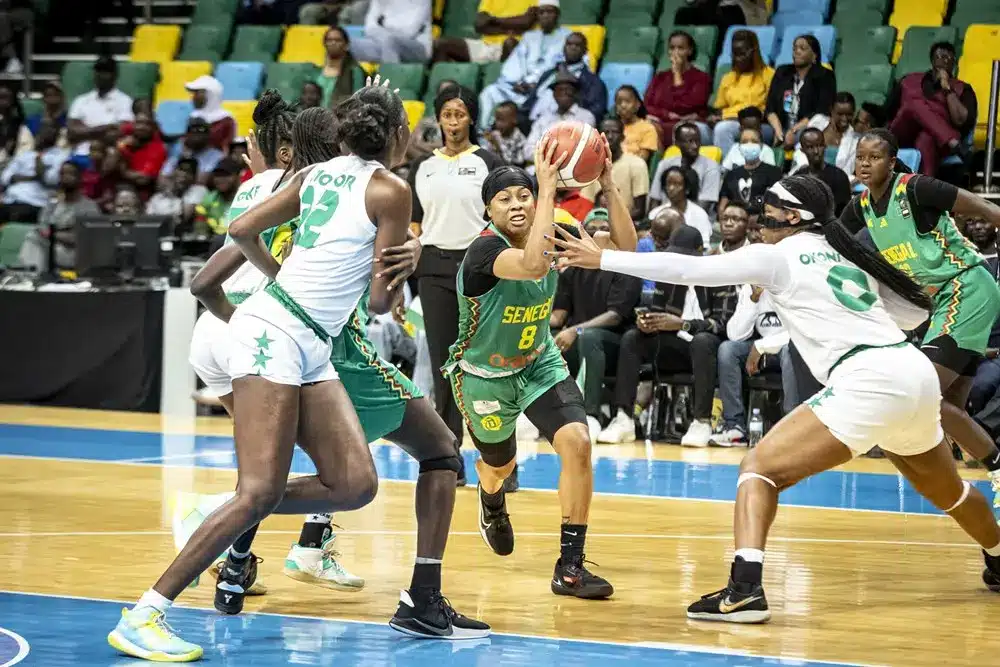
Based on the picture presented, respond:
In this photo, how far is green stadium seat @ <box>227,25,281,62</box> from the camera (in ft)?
54.0

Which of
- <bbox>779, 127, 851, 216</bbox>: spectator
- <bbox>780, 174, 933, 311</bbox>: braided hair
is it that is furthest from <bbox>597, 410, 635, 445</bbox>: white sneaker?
<bbox>780, 174, 933, 311</bbox>: braided hair

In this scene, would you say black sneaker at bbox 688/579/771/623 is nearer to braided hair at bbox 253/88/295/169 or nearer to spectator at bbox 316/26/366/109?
braided hair at bbox 253/88/295/169

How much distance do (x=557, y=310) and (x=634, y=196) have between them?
1.60 meters

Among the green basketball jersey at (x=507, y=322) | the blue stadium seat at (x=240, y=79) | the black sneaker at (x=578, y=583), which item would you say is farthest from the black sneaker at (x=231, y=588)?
the blue stadium seat at (x=240, y=79)

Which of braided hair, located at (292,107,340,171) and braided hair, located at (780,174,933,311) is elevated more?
braided hair, located at (292,107,340,171)

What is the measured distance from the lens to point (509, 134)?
13656 millimetres

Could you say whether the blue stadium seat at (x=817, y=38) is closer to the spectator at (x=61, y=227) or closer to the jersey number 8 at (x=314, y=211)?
the spectator at (x=61, y=227)

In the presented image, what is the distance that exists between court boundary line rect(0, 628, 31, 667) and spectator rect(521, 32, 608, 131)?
372 inches

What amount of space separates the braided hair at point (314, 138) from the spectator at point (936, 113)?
7.76 meters

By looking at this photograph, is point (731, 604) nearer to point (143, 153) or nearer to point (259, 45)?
point (143, 153)

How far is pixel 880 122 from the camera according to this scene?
12.6m

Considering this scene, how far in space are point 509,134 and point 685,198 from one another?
1966 millimetres

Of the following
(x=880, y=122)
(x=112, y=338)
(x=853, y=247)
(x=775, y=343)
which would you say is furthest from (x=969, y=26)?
(x=853, y=247)

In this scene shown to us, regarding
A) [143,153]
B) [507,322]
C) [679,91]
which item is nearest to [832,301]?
[507,322]
